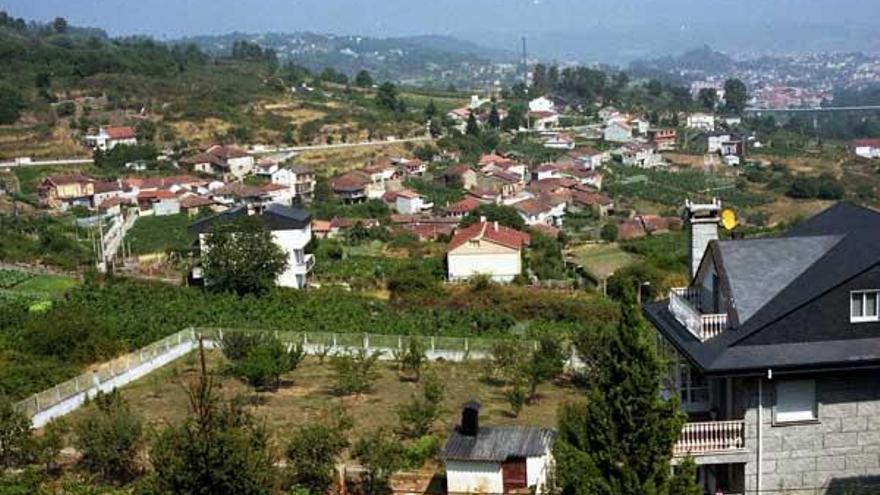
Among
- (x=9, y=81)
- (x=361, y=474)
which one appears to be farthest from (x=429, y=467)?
(x=9, y=81)

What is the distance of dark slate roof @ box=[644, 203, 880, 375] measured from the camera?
8.95 m

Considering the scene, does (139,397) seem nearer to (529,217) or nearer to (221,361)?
(221,361)

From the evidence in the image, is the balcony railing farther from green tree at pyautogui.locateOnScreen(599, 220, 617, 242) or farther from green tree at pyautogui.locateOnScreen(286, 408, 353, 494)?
green tree at pyautogui.locateOnScreen(599, 220, 617, 242)

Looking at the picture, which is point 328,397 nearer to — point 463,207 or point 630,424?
point 630,424

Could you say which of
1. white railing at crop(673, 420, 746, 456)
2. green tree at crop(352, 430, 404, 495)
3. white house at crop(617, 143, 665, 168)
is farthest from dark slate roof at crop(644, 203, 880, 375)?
white house at crop(617, 143, 665, 168)

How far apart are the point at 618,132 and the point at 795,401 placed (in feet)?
292

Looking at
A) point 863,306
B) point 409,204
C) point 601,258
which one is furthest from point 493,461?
point 409,204

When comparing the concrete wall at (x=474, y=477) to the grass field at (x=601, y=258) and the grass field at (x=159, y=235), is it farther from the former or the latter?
the grass field at (x=159, y=235)

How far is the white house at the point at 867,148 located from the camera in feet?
325

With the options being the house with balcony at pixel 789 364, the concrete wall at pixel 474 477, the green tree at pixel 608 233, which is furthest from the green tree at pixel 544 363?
the green tree at pixel 608 233

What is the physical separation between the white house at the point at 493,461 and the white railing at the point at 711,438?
149 inches

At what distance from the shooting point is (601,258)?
4534cm

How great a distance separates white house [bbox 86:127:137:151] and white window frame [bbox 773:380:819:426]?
216 ft

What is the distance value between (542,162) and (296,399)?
61077 millimetres
